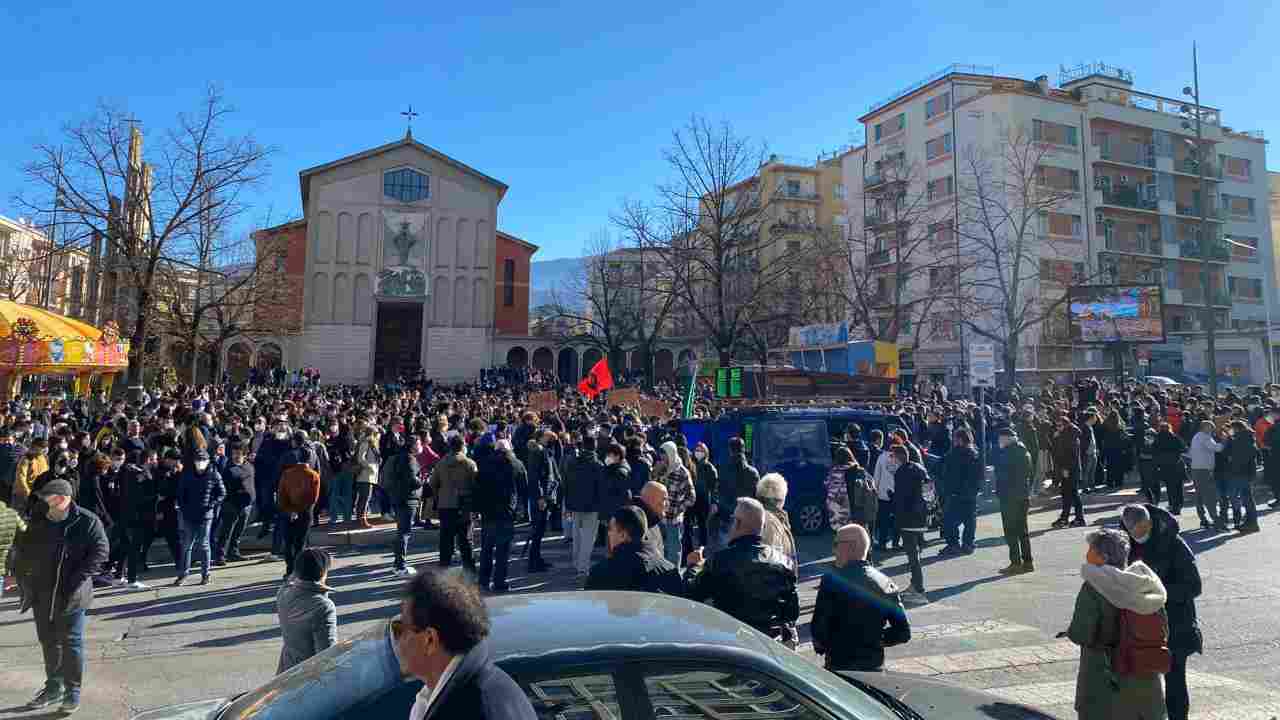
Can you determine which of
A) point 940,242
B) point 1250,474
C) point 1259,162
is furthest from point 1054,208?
point 1250,474

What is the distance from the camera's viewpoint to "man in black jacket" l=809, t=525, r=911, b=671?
14.6ft

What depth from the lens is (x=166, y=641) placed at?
7.23 meters

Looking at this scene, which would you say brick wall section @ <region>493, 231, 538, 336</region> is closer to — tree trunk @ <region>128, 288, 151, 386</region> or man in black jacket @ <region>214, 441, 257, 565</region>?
tree trunk @ <region>128, 288, 151, 386</region>

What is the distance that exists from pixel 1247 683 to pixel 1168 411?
44.0 ft

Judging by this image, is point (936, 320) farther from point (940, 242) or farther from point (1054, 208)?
point (1054, 208)

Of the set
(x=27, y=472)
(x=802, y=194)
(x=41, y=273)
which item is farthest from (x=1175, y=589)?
(x=802, y=194)

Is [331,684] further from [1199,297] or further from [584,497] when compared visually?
[1199,297]

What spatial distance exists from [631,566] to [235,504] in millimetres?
7706

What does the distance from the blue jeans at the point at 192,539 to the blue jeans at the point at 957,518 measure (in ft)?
32.2

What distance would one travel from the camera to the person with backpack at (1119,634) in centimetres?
404

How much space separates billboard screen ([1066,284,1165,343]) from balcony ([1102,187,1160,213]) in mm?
20208

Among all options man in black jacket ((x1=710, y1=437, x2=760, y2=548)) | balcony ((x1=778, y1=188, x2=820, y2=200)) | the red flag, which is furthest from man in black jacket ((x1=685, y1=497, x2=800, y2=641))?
balcony ((x1=778, y1=188, x2=820, y2=200))

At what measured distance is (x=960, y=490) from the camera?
35.8ft

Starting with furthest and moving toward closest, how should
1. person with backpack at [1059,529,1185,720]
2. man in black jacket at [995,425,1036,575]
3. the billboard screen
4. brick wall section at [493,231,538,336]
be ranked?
brick wall section at [493,231,538,336]
the billboard screen
man in black jacket at [995,425,1036,575]
person with backpack at [1059,529,1185,720]
